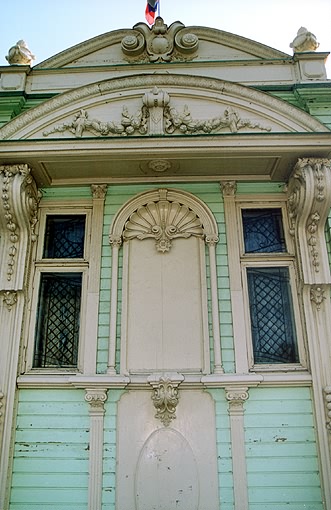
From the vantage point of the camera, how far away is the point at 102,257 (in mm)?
5625

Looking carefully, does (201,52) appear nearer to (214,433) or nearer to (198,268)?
(198,268)

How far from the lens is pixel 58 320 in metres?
5.48

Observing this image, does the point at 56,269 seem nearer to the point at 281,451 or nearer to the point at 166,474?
the point at 166,474

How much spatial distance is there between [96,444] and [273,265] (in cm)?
293

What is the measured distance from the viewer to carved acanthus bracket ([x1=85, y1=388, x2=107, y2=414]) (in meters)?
4.92

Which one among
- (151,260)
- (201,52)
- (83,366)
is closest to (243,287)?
(151,260)

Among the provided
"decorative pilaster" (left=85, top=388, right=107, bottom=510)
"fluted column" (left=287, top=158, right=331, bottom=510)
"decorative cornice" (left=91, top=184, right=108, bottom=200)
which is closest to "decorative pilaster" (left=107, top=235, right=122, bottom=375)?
"decorative pilaster" (left=85, top=388, right=107, bottom=510)

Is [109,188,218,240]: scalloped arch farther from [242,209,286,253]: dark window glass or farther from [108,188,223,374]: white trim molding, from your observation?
[242,209,286,253]: dark window glass

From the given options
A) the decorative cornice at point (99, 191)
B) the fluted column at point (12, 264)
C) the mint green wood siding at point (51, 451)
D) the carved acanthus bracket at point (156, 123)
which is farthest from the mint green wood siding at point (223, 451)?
the carved acanthus bracket at point (156, 123)

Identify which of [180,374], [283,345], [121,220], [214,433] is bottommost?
[214,433]

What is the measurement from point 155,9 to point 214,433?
20.8ft

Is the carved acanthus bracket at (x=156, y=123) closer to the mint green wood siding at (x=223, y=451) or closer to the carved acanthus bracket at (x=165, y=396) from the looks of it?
the carved acanthus bracket at (x=165, y=396)

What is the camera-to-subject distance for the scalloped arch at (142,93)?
5469 mm

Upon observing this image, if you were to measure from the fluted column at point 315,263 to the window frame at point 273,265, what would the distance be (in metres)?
0.14
